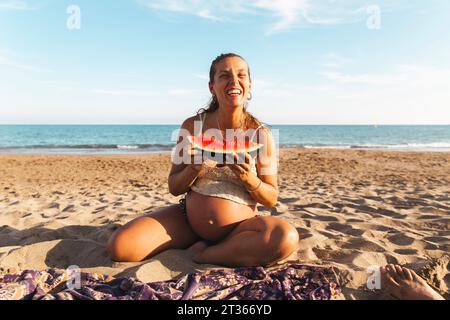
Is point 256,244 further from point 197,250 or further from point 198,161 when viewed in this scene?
point 198,161

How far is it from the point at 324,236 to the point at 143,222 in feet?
6.05

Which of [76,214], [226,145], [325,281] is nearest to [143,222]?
[226,145]

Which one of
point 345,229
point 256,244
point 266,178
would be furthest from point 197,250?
point 345,229

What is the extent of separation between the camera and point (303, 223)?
4184mm

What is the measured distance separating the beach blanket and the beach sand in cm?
25

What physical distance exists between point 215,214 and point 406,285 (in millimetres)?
1424

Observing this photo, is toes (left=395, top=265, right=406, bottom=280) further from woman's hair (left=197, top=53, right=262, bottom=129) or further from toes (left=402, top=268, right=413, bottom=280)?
woman's hair (left=197, top=53, right=262, bottom=129)

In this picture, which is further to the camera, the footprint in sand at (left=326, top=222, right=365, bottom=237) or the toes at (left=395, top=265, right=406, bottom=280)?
the footprint in sand at (left=326, top=222, right=365, bottom=237)

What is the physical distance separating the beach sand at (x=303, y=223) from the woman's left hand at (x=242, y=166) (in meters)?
0.83

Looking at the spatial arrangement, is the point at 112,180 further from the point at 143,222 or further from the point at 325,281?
the point at 325,281

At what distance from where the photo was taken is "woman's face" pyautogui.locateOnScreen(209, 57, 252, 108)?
290cm

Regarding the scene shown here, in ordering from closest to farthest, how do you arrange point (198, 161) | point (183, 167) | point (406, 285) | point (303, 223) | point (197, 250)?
1. point (406, 285)
2. point (198, 161)
3. point (197, 250)
4. point (183, 167)
5. point (303, 223)

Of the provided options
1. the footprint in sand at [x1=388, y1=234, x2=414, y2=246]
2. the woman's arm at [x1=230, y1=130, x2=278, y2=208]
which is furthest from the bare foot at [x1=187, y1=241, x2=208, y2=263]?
the footprint in sand at [x1=388, y1=234, x2=414, y2=246]
